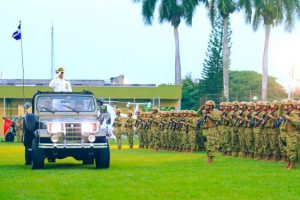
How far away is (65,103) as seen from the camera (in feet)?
82.6

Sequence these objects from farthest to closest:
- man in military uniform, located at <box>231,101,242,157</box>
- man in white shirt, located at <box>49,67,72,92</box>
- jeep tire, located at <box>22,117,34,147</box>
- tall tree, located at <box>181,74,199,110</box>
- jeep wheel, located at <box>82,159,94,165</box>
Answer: tall tree, located at <box>181,74,199,110</box>
man in military uniform, located at <box>231,101,242,157</box>
jeep wheel, located at <box>82,159,94,165</box>
man in white shirt, located at <box>49,67,72,92</box>
jeep tire, located at <box>22,117,34,147</box>

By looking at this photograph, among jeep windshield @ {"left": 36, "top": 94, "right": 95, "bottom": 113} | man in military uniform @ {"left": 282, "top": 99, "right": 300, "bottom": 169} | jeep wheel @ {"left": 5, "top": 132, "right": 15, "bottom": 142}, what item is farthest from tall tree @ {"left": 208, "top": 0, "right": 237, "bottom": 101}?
man in military uniform @ {"left": 282, "top": 99, "right": 300, "bottom": 169}

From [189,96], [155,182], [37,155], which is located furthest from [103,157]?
[189,96]

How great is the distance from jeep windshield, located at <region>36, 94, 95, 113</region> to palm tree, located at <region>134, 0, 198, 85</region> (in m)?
39.8

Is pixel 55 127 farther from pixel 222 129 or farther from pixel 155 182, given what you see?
pixel 222 129

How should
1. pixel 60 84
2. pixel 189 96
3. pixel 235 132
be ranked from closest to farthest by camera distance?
pixel 60 84 < pixel 235 132 < pixel 189 96

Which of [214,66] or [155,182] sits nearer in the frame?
[155,182]

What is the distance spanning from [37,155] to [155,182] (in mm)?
5567

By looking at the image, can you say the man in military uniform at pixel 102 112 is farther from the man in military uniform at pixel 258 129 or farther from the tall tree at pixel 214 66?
the tall tree at pixel 214 66

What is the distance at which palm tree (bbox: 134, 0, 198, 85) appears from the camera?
6494 cm

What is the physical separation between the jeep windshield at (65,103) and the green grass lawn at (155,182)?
1.65 m

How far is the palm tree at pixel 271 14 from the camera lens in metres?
56.0

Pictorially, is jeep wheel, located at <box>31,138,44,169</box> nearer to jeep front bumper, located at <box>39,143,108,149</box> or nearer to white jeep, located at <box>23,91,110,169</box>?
white jeep, located at <box>23,91,110,169</box>

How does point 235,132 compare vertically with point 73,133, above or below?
below
